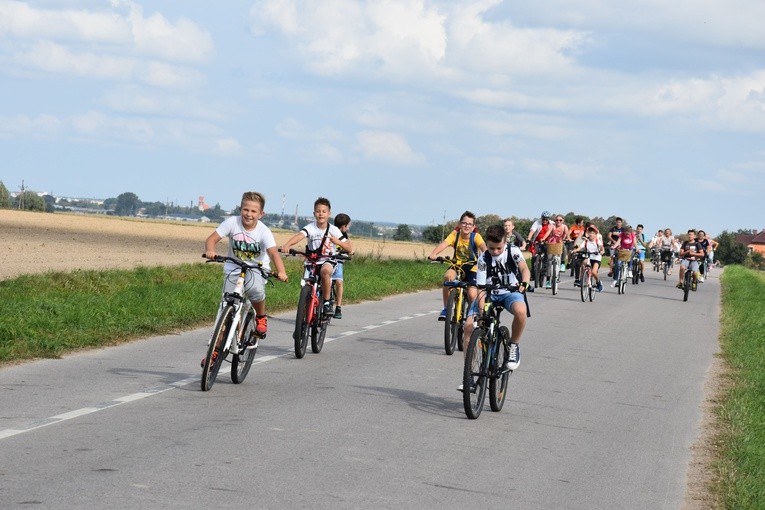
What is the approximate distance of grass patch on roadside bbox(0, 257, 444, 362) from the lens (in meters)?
13.9

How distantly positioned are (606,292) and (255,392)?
77.3 feet

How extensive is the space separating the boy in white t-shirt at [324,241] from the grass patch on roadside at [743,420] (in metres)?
4.63

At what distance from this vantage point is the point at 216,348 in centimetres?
1073

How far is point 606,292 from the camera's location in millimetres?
33469

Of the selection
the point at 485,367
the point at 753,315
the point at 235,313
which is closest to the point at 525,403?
the point at 485,367

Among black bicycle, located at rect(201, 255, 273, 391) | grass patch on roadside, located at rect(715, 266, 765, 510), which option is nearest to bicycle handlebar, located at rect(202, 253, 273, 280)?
black bicycle, located at rect(201, 255, 273, 391)

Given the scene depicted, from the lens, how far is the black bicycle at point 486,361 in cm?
1006

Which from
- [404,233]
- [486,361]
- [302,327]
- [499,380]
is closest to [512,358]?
[499,380]

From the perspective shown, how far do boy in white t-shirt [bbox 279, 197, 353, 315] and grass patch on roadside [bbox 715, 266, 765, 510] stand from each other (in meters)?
4.63

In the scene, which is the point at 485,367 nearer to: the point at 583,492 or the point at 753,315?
the point at 583,492

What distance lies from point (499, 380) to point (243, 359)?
2.34m

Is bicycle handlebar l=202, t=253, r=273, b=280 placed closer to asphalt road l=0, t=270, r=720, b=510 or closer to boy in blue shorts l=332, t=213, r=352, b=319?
asphalt road l=0, t=270, r=720, b=510

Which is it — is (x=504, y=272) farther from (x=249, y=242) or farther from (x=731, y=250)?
(x=731, y=250)

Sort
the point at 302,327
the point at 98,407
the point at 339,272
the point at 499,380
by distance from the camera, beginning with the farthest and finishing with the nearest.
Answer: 1. the point at 339,272
2. the point at 302,327
3. the point at 499,380
4. the point at 98,407
